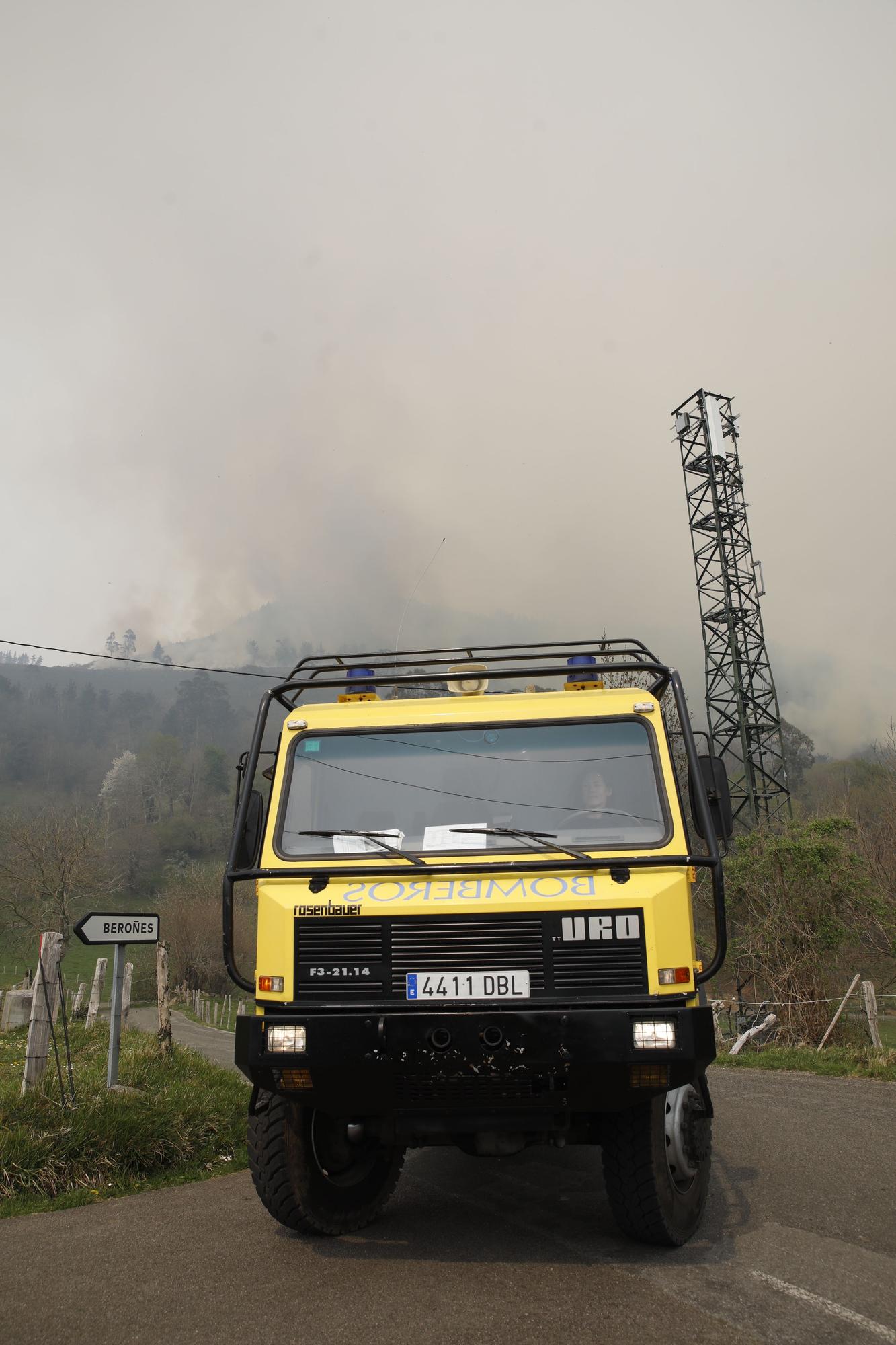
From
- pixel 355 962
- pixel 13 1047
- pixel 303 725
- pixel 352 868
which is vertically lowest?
pixel 13 1047

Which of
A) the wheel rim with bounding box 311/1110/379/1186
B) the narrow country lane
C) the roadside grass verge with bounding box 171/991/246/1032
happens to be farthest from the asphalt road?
the roadside grass verge with bounding box 171/991/246/1032

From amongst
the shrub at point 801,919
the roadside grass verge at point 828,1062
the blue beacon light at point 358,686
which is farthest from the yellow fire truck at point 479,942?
the shrub at point 801,919

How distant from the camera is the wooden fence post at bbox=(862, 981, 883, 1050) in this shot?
1495cm

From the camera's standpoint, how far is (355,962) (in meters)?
4.78

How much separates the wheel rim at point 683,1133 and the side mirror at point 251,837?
98.4 inches

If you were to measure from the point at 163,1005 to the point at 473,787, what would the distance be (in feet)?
26.0

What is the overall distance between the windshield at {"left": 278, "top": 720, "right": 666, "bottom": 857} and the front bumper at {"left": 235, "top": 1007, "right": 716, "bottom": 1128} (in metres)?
0.86

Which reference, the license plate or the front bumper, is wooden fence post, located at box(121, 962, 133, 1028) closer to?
the front bumper

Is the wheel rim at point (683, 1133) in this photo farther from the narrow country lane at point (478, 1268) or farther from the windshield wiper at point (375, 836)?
the windshield wiper at point (375, 836)

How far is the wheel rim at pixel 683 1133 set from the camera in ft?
16.4

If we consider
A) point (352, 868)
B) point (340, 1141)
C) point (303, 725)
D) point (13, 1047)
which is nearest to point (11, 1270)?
point (340, 1141)

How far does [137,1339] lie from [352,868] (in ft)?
6.95

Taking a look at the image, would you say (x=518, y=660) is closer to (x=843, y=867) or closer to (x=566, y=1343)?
(x=566, y=1343)

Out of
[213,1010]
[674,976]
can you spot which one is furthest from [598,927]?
[213,1010]
